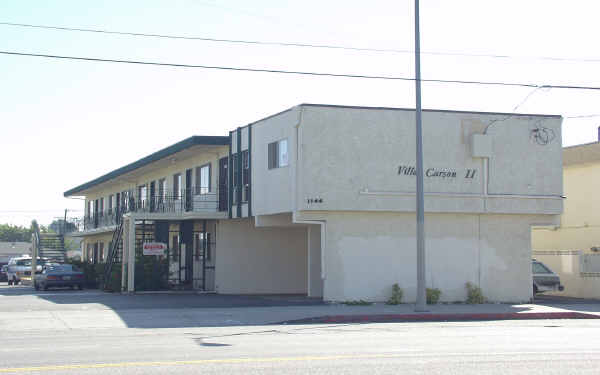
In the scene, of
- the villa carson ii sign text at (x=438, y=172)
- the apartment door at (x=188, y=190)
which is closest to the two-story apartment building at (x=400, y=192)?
the villa carson ii sign text at (x=438, y=172)

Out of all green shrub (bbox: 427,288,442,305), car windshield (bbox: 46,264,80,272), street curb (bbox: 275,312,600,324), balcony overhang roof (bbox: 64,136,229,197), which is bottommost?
street curb (bbox: 275,312,600,324)

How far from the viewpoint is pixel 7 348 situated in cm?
1318

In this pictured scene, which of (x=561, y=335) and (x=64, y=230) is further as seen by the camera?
(x=64, y=230)

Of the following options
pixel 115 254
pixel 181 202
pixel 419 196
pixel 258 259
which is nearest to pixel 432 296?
pixel 419 196

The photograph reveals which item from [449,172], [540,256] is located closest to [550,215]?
[449,172]

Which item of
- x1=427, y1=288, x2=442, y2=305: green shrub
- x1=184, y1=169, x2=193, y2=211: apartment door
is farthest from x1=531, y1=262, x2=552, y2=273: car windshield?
x1=184, y1=169, x2=193, y2=211: apartment door

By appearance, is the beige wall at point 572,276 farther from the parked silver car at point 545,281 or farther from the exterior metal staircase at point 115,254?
the exterior metal staircase at point 115,254

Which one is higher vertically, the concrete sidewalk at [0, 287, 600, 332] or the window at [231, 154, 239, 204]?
the window at [231, 154, 239, 204]

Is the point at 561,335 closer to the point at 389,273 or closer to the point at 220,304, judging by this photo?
the point at 389,273

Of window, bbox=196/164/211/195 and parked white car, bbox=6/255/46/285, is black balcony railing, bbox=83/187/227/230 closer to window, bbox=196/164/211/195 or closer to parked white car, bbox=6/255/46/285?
window, bbox=196/164/211/195

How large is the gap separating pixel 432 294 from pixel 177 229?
50.6ft

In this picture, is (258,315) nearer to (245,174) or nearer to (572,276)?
(245,174)

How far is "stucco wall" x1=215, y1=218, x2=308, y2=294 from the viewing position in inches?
1249

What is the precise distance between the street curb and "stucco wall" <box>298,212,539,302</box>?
417 centimetres
